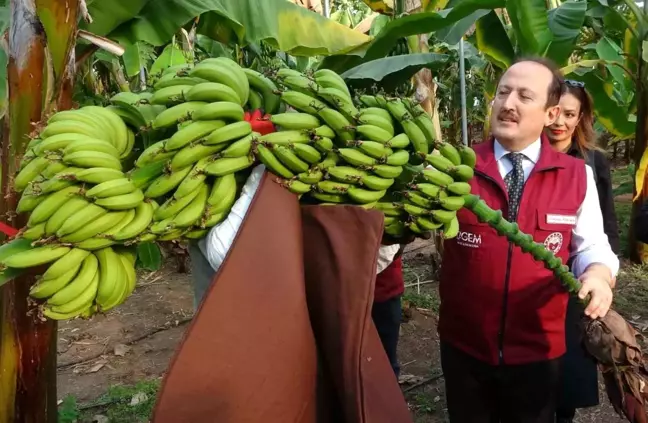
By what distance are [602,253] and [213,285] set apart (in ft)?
3.86

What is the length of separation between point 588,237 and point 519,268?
0.73ft

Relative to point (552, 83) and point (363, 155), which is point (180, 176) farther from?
point (552, 83)

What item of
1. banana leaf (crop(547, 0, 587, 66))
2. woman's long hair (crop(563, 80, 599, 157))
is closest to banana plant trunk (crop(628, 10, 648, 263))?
banana leaf (crop(547, 0, 587, 66))

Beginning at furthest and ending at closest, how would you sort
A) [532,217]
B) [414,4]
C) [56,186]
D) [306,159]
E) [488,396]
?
[414,4], [488,396], [532,217], [306,159], [56,186]

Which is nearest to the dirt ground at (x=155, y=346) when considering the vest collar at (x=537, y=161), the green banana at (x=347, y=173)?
the vest collar at (x=537, y=161)

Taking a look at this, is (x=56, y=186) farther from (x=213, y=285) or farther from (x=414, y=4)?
(x=414, y=4)

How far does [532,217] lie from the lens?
5.45 feet

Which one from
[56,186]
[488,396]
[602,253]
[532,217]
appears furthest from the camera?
[488,396]

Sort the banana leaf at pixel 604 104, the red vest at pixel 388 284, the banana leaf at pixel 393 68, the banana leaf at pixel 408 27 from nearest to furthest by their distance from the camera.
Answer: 1. the banana leaf at pixel 393 68
2. the banana leaf at pixel 408 27
3. the red vest at pixel 388 284
4. the banana leaf at pixel 604 104

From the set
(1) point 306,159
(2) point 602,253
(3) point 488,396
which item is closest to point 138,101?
(1) point 306,159

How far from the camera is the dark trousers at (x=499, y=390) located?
1734mm

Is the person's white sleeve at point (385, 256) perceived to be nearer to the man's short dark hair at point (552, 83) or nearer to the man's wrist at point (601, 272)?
the man's wrist at point (601, 272)

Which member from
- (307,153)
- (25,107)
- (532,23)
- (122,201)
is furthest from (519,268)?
(532,23)

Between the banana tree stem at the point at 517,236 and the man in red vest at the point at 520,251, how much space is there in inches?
11.5
